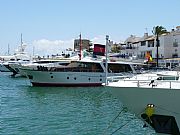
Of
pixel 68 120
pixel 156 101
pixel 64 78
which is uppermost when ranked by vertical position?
pixel 156 101

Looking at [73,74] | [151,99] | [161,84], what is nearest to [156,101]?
[151,99]

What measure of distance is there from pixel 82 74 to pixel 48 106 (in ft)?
66.0

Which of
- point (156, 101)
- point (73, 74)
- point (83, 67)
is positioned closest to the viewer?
point (156, 101)

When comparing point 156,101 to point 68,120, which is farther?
point 68,120

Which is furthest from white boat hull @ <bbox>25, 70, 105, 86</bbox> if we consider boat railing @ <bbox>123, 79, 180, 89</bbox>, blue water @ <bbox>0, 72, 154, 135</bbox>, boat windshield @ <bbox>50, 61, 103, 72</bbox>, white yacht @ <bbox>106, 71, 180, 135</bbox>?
boat railing @ <bbox>123, 79, 180, 89</bbox>

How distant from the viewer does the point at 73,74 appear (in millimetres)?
45125

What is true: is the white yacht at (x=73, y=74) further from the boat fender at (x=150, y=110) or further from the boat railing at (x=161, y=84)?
the boat fender at (x=150, y=110)

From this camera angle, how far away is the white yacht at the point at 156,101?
42.0 feet

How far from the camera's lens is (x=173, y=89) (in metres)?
12.5

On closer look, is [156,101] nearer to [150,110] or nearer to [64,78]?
[150,110]

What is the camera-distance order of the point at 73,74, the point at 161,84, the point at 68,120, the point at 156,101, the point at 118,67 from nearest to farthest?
the point at 156,101
the point at 161,84
the point at 68,120
the point at 73,74
the point at 118,67

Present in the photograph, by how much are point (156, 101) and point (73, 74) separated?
32393 mm

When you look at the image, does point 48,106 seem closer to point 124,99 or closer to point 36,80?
point 124,99

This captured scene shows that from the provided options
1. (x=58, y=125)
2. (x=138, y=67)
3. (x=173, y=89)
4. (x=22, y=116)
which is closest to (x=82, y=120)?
(x=58, y=125)
